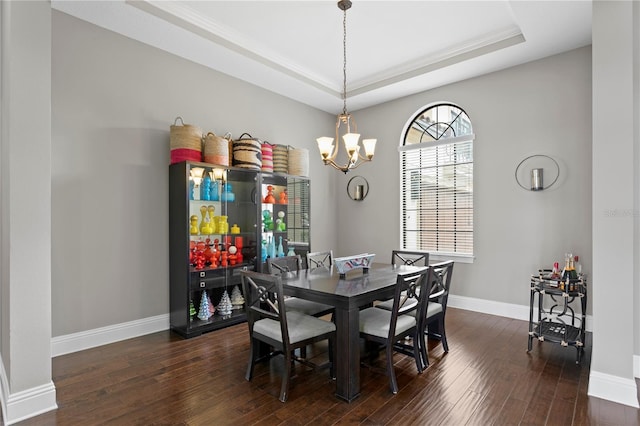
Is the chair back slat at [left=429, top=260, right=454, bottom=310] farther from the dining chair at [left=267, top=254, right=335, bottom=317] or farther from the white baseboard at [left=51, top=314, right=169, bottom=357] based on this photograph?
the white baseboard at [left=51, top=314, right=169, bottom=357]

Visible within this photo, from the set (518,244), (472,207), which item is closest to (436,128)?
(472,207)

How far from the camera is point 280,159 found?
15.6 feet

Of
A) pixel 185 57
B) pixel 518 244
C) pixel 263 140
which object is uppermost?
pixel 185 57

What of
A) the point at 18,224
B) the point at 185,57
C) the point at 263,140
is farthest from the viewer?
the point at 263,140

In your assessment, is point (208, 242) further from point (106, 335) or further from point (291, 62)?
point (291, 62)

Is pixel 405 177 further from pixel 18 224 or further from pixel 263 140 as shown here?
pixel 18 224

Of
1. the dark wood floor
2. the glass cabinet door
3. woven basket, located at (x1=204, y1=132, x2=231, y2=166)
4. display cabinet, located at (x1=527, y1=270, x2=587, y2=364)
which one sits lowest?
the dark wood floor

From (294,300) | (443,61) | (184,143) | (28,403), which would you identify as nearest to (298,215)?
(294,300)

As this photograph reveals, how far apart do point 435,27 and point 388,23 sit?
53 cm

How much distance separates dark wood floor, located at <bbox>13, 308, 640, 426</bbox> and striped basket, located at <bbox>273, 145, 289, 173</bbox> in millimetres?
2351

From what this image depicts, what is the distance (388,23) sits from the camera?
12.0 ft

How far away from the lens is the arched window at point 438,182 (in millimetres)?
4793

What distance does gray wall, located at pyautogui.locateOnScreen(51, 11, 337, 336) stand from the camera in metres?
3.21

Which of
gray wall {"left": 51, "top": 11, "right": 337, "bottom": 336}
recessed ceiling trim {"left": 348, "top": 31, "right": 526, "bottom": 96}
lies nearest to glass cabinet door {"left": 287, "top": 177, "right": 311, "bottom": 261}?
gray wall {"left": 51, "top": 11, "right": 337, "bottom": 336}
